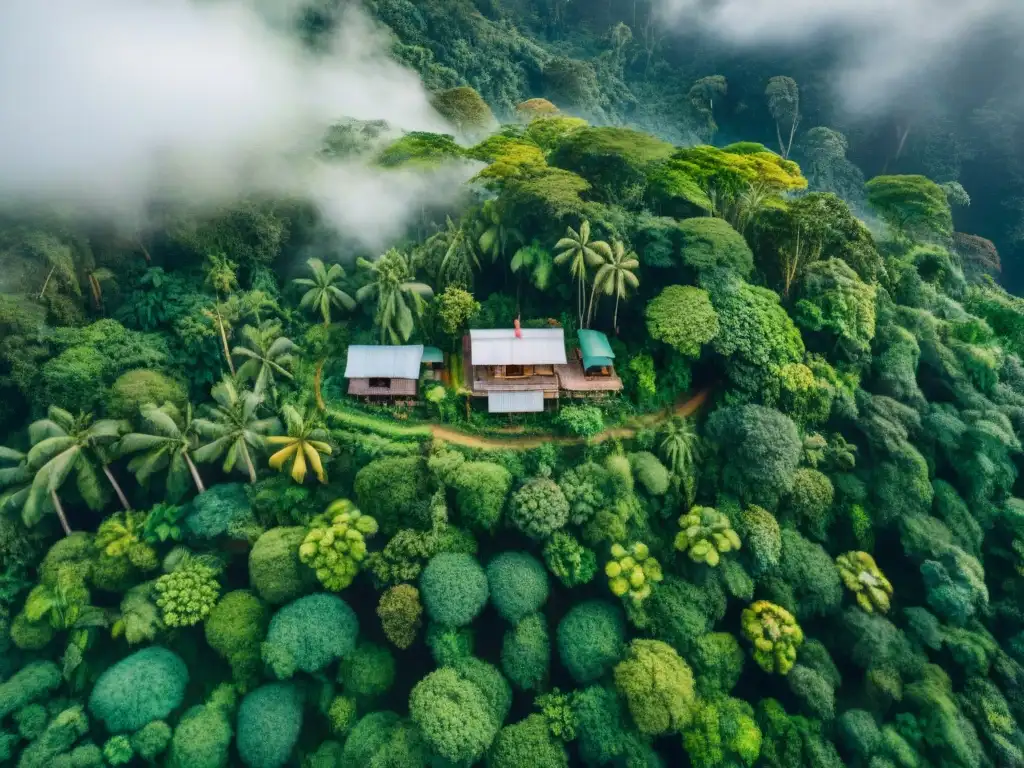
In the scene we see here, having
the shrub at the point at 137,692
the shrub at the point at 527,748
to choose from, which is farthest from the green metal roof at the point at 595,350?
the shrub at the point at 137,692

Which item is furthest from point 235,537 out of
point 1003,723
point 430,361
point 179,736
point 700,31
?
point 700,31

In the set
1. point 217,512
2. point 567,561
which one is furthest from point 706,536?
point 217,512

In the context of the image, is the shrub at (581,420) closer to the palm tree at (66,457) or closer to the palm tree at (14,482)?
the palm tree at (66,457)

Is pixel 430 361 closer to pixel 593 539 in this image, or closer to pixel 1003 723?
pixel 593 539

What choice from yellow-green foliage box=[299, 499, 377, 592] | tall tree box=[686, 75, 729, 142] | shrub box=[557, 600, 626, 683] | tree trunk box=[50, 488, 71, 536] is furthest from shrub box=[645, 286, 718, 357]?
tall tree box=[686, 75, 729, 142]

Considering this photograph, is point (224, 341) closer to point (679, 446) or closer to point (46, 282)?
point (46, 282)
